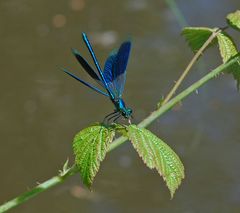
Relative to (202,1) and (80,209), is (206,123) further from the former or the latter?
(202,1)

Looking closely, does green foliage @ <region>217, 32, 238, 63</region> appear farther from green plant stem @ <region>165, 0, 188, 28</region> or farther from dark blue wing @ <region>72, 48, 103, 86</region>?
green plant stem @ <region>165, 0, 188, 28</region>

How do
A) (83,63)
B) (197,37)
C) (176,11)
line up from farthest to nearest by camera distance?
(176,11)
(197,37)
(83,63)

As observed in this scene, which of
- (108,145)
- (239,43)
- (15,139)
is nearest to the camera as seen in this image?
(108,145)

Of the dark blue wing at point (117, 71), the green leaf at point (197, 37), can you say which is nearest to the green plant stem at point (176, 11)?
the green leaf at point (197, 37)

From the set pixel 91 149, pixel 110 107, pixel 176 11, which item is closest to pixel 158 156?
pixel 91 149

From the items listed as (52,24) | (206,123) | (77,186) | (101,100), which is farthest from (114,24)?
(77,186)

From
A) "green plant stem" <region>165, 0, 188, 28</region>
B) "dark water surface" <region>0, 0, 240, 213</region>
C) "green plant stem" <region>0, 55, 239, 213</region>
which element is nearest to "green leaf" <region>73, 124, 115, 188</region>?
"green plant stem" <region>0, 55, 239, 213</region>

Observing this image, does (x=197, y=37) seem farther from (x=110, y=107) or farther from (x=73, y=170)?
(x=110, y=107)
